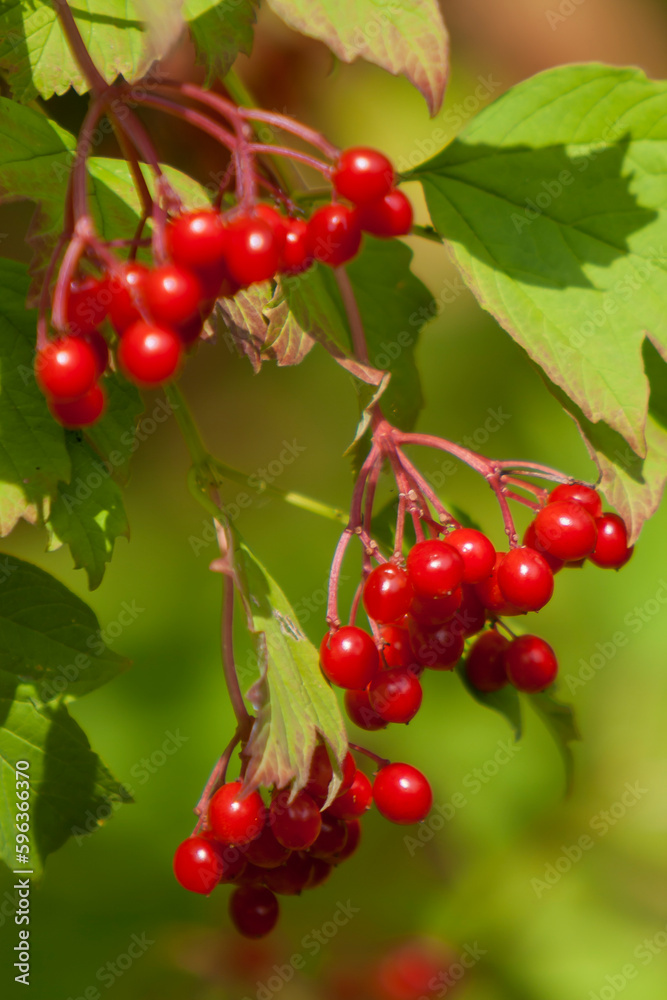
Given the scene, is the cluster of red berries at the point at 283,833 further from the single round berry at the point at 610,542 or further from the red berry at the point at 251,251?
the red berry at the point at 251,251

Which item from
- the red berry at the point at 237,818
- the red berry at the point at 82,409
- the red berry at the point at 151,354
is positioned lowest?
the red berry at the point at 237,818

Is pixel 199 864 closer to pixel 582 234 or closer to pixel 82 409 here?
pixel 82 409

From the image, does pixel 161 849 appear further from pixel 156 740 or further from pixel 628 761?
pixel 628 761

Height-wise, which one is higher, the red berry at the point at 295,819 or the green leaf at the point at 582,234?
the green leaf at the point at 582,234

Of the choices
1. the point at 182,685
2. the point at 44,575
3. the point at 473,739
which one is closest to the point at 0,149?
the point at 44,575

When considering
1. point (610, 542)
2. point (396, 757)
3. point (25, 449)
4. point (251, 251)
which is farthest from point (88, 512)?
point (396, 757)

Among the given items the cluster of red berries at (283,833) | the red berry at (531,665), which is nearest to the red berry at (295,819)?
the cluster of red berries at (283,833)
